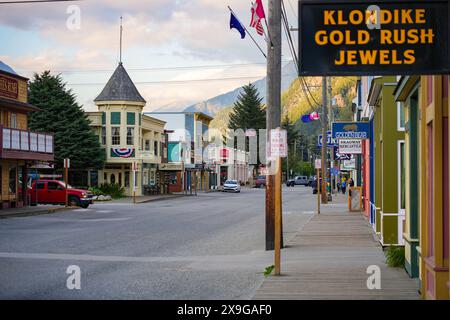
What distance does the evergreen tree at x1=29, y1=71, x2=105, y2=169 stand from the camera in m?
59.5

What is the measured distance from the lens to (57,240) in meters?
21.6

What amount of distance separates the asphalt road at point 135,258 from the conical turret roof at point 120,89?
31156mm

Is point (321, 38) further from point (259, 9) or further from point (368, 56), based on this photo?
point (259, 9)

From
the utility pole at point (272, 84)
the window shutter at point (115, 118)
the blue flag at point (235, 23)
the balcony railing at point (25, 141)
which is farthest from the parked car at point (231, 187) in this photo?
the blue flag at point (235, 23)

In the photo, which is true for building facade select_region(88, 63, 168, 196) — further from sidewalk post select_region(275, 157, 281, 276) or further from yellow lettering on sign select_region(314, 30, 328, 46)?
yellow lettering on sign select_region(314, 30, 328, 46)

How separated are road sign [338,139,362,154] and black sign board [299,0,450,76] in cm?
2213

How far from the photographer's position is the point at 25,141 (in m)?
39.2

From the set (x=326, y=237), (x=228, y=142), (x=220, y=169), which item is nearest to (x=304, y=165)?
(x=228, y=142)

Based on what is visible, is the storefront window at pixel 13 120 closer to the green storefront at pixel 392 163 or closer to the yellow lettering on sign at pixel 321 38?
the green storefront at pixel 392 163

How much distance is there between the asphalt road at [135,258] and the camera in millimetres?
12109

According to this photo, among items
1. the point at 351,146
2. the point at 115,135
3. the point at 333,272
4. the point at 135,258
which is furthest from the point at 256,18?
the point at 115,135

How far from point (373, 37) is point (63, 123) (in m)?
54.9
